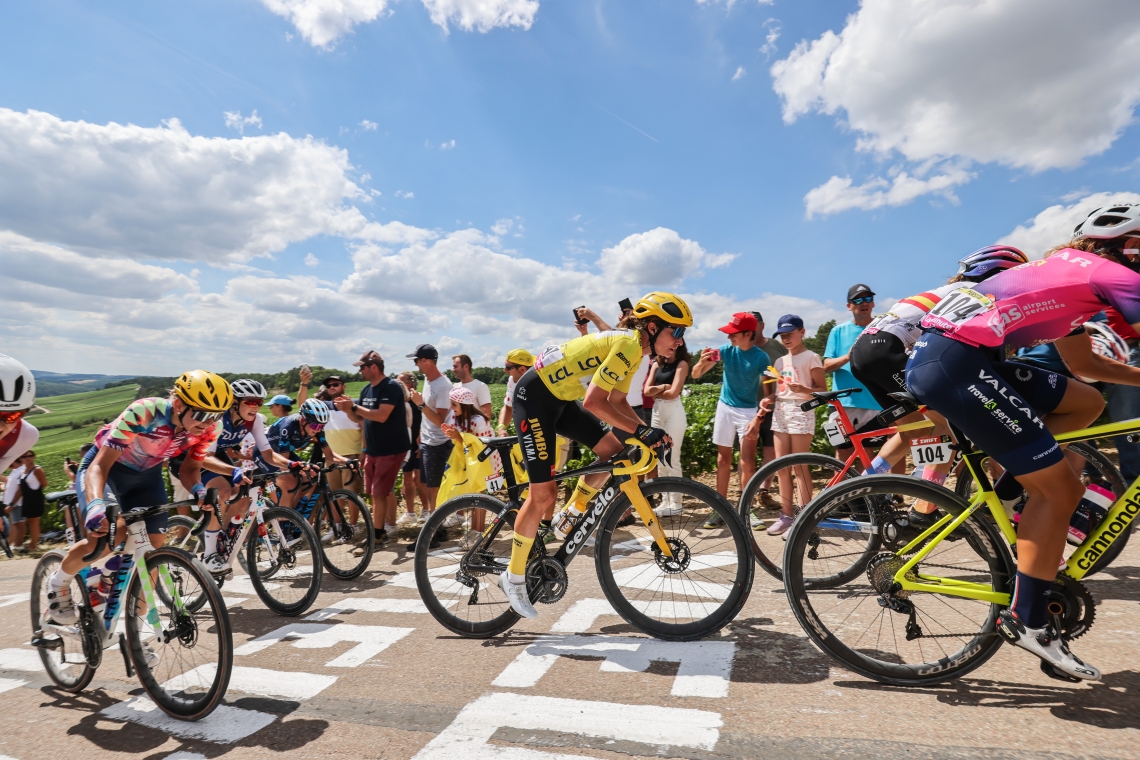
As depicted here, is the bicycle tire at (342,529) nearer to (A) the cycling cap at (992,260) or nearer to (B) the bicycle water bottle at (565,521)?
(B) the bicycle water bottle at (565,521)

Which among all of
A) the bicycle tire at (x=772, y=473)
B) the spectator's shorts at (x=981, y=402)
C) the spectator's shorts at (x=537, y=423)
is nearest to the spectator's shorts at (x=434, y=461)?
the spectator's shorts at (x=537, y=423)

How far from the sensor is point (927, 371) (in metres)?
2.74

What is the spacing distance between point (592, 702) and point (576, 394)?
1.93m

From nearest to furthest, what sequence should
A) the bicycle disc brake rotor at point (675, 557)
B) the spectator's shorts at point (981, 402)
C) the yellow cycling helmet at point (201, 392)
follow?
the spectator's shorts at point (981, 402), the bicycle disc brake rotor at point (675, 557), the yellow cycling helmet at point (201, 392)

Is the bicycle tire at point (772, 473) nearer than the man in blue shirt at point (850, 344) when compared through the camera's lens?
Yes

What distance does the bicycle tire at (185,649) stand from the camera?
3104mm

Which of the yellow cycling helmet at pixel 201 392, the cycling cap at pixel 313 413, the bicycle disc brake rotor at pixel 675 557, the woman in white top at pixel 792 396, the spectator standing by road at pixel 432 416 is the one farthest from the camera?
the spectator standing by road at pixel 432 416

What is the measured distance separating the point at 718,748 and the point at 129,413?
403cm

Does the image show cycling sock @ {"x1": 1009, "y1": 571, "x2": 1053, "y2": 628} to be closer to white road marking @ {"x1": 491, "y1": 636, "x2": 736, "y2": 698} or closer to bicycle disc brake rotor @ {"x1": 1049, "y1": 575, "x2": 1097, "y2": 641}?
bicycle disc brake rotor @ {"x1": 1049, "y1": 575, "x2": 1097, "y2": 641}

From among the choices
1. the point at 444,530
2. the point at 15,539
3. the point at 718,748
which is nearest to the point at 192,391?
the point at 444,530

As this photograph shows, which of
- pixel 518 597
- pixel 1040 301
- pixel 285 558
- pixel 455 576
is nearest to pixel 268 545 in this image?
pixel 285 558

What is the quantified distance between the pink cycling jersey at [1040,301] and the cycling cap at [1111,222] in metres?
0.52

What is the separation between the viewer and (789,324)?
18.9 feet

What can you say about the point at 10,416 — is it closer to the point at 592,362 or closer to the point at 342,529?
the point at 342,529
